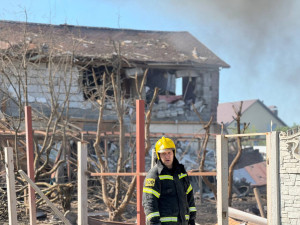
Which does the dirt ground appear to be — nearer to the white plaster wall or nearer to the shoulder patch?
the white plaster wall

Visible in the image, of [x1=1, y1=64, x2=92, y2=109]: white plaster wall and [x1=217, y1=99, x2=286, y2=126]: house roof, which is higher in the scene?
[x1=217, y1=99, x2=286, y2=126]: house roof

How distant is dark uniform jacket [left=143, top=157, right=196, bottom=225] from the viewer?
3.54 m

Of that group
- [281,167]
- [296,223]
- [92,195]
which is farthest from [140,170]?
[92,195]

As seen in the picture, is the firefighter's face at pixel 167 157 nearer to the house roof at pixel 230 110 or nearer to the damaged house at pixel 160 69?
the damaged house at pixel 160 69

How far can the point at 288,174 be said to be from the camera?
513cm

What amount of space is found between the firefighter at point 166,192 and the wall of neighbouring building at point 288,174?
1831 mm

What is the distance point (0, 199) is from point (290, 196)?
545cm

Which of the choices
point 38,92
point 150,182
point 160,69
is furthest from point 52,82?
point 160,69

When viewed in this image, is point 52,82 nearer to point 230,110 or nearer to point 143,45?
point 143,45

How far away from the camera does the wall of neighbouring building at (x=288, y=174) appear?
5.11 meters

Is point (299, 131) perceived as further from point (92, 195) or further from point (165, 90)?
point (165, 90)

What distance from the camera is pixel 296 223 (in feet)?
17.0

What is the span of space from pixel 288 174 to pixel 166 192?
2.18m

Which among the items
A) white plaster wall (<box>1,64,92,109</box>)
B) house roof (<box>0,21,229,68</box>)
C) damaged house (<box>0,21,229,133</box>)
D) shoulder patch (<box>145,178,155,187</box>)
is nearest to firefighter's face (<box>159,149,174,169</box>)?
shoulder patch (<box>145,178,155,187</box>)
